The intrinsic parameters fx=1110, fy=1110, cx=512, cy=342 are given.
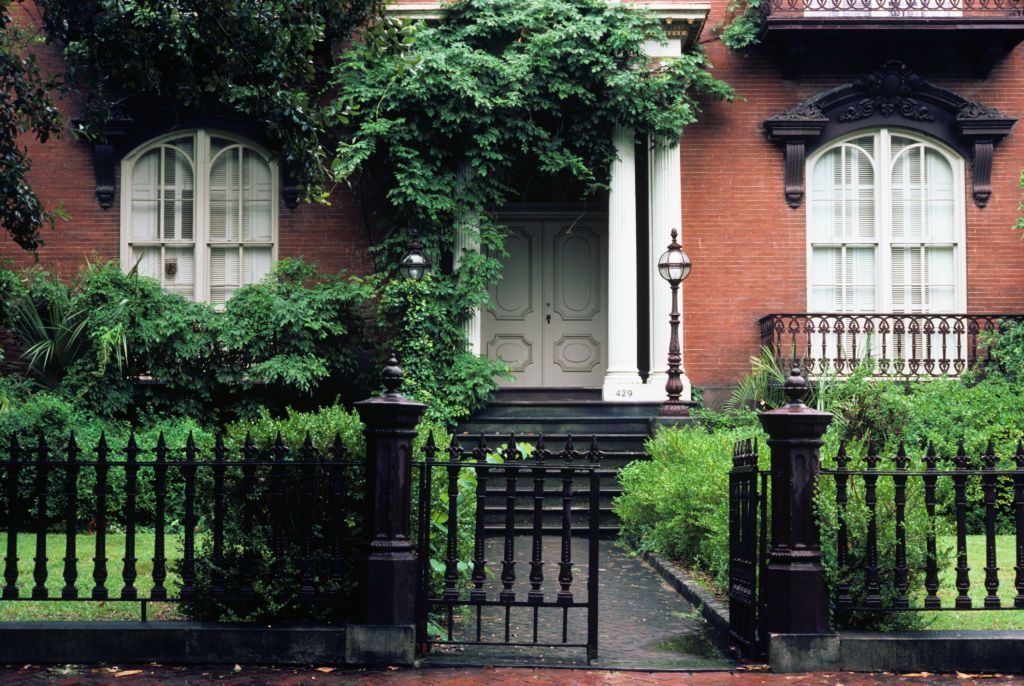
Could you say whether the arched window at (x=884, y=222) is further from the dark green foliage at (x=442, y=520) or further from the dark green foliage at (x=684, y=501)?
the dark green foliage at (x=442, y=520)

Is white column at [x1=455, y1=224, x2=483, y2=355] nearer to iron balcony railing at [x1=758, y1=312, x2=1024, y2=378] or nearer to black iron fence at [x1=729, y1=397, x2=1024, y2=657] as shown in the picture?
iron balcony railing at [x1=758, y1=312, x2=1024, y2=378]

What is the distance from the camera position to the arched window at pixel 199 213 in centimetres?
1562

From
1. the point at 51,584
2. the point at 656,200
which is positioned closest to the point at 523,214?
the point at 656,200

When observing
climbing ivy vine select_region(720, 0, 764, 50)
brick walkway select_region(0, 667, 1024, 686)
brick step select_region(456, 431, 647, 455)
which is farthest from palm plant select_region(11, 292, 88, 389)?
climbing ivy vine select_region(720, 0, 764, 50)

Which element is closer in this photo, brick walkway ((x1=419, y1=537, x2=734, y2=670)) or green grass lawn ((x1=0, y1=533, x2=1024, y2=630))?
brick walkway ((x1=419, y1=537, x2=734, y2=670))

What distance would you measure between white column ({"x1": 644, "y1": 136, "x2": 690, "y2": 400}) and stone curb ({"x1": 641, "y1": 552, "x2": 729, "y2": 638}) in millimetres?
5358

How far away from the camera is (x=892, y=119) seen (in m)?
15.6

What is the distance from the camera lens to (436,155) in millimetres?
14383

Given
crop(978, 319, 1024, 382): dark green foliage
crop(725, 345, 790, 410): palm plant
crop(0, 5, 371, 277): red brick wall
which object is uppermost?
crop(0, 5, 371, 277): red brick wall

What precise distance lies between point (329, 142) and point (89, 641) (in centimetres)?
1057

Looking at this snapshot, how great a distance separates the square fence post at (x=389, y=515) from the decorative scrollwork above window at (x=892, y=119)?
10.6 metres

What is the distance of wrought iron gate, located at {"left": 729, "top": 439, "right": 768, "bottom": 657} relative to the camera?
6188mm

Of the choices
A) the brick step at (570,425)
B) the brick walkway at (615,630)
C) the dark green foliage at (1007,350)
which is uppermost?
the dark green foliage at (1007,350)

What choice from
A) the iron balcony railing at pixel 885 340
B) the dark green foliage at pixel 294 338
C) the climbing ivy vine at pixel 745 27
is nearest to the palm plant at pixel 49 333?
the dark green foliage at pixel 294 338
